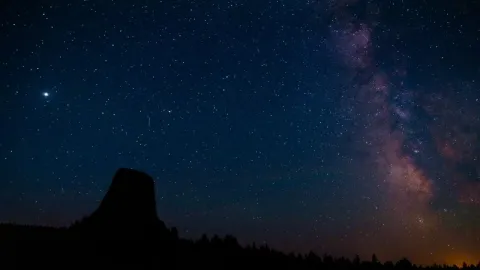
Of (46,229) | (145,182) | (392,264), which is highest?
(145,182)

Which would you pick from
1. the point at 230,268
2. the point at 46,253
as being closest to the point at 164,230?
the point at 230,268

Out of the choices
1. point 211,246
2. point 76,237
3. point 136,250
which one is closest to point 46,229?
point 76,237

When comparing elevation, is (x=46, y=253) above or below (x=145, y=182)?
below

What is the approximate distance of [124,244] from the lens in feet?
71.6

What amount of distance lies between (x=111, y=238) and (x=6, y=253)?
6576mm

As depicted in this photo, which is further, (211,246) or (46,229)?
(211,246)

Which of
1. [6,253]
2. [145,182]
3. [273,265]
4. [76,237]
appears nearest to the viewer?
[6,253]

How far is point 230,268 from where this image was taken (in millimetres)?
23156

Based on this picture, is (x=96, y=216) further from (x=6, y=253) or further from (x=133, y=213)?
(x=6, y=253)

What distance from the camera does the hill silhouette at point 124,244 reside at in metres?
16.8

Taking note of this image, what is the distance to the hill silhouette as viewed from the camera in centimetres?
1677

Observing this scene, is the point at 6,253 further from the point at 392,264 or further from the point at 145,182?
the point at 392,264

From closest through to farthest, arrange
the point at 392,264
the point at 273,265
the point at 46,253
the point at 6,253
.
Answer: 1. the point at 6,253
2. the point at 46,253
3. the point at 273,265
4. the point at 392,264

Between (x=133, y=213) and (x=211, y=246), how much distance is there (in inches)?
269
